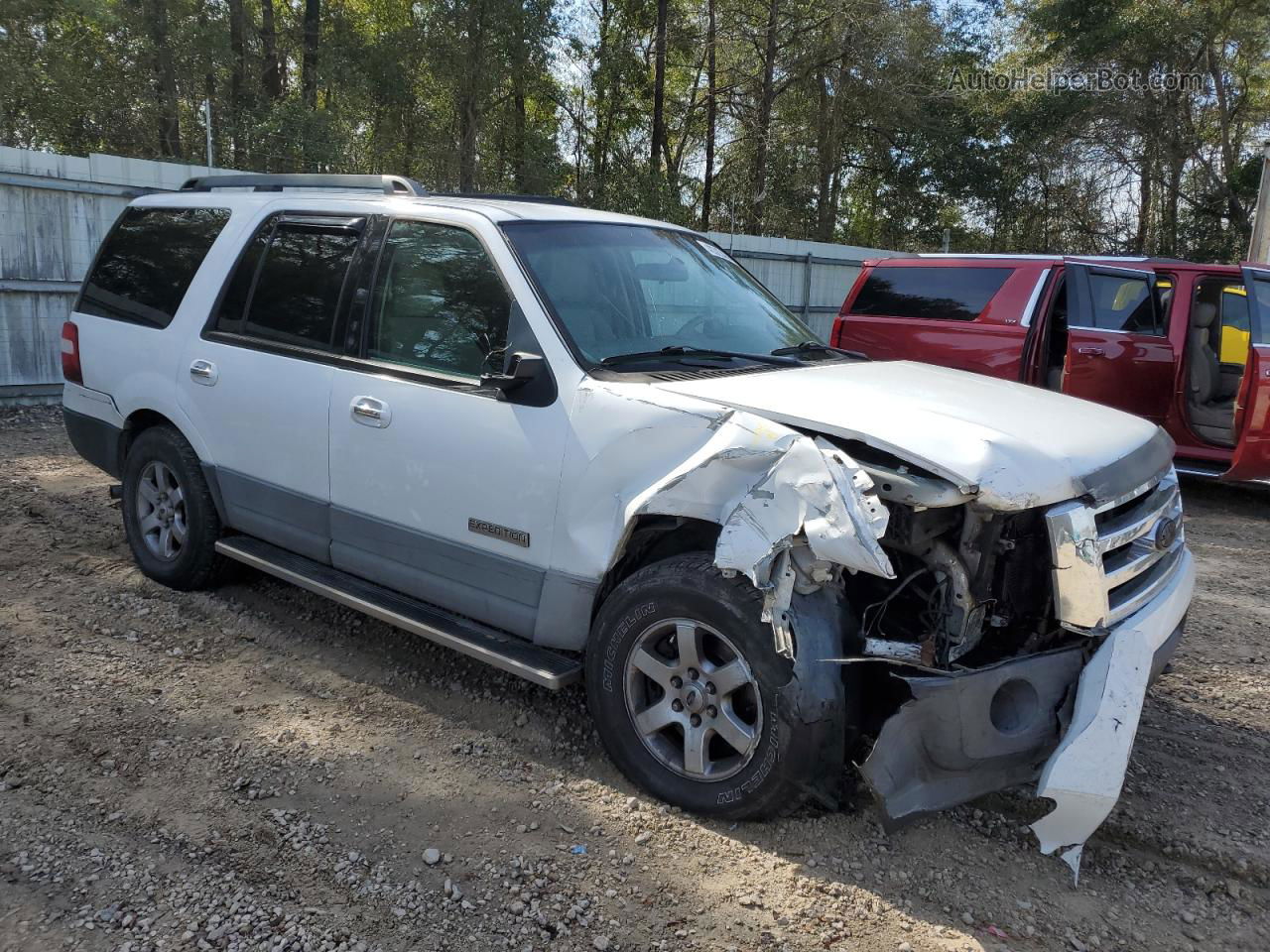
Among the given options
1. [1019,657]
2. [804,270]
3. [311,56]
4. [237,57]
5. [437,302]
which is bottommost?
[1019,657]

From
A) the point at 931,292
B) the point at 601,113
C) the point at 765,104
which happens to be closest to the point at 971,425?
the point at 931,292

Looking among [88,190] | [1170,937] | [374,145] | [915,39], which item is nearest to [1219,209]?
[915,39]

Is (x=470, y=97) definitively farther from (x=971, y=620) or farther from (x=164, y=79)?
(x=971, y=620)

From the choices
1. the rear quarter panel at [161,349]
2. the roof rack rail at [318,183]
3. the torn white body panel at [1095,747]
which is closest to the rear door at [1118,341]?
the torn white body panel at [1095,747]

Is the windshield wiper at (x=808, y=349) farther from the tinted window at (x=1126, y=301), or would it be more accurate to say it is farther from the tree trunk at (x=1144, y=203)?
the tree trunk at (x=1144, y=203)

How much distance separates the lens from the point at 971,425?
302 cm

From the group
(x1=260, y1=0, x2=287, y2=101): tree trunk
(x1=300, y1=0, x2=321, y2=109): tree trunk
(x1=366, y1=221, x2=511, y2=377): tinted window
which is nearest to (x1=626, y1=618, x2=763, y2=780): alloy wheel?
(x1=366, y1=221, x2=511, y2=377): tinted window

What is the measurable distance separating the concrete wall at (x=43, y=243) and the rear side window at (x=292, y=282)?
5928 mm

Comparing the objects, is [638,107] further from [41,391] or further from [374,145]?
[41,391]

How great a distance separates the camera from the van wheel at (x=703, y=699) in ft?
9.56

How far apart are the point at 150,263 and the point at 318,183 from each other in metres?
1.01

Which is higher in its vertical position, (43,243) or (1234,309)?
(43,243)

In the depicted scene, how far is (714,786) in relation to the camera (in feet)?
10.2

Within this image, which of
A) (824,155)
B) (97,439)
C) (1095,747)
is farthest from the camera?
(824,155)
